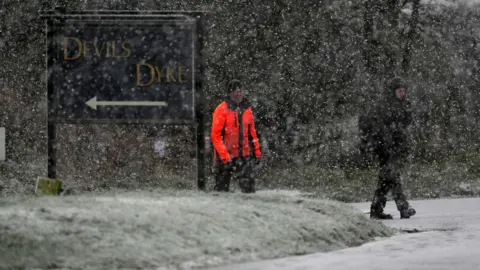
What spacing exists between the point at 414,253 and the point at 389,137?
5838mm

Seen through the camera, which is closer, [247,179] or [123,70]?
[123,70]

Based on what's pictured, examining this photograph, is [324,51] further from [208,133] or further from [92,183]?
[92,183]

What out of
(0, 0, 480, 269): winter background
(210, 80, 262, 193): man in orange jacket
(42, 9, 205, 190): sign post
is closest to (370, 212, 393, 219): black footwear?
(0, 0, 480, 269): winter background

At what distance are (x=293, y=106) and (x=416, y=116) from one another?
18.0 ft

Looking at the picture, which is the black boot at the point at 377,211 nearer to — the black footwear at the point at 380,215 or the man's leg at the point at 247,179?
the black footwear at the point at 380,215

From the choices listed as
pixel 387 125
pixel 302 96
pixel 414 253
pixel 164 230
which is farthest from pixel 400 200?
pixel 302 96

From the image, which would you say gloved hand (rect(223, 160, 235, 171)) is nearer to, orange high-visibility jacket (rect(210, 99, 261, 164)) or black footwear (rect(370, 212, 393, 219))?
orange high-visibility jacket (rect(210, 99, 261, 164))

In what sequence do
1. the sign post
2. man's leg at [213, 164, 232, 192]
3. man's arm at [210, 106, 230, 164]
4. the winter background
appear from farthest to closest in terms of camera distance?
the winter background → man's leg at [213, 164, 232, 192] → man's arm at [210, 106, 230, 164] → the sign post

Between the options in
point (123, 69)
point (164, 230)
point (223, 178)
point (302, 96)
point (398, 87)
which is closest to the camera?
point (164, 230)

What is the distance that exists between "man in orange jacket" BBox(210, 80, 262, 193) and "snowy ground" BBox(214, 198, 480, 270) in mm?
2122

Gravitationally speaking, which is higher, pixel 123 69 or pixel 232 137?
pixel 123 69

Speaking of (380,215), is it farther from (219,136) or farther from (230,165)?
(219,136)

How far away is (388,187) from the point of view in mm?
16500

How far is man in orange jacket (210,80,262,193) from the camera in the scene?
546 inches
